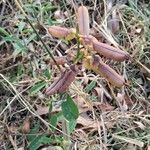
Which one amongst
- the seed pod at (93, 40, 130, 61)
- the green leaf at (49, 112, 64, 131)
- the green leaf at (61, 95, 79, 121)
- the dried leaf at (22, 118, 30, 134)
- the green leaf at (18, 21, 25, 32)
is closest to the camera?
the seed pod at (93, 40, 130, 61)

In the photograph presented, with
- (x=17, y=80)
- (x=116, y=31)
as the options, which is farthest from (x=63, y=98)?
(x=116, y=31)

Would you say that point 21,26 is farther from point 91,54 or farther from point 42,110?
point 91,54

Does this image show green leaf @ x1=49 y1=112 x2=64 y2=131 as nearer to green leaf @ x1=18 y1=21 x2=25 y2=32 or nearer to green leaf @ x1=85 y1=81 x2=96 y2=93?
green leaf @ x1=85 y1=81 x2=96 y2=93

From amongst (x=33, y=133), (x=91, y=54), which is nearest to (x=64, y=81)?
(x=91, y=54)

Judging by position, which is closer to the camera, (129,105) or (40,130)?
(40,130)

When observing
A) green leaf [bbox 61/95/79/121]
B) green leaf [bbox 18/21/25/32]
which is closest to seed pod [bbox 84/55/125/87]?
green leaf [bbox 61/95/79/121]

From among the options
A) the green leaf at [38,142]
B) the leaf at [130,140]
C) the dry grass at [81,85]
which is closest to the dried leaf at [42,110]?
the dry grass at [81,85]

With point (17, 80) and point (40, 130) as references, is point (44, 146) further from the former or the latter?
point (17, 80)

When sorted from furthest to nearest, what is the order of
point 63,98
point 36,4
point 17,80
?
point 36,4, point 17,80, point 63,98
